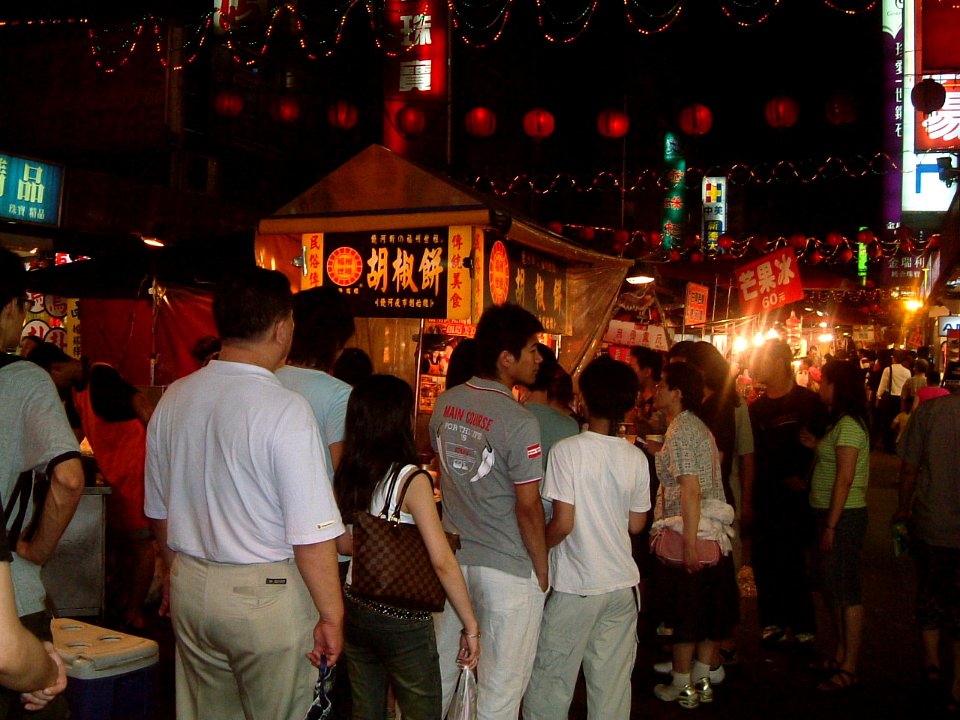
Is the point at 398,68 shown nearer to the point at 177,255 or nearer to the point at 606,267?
the point at 606,267

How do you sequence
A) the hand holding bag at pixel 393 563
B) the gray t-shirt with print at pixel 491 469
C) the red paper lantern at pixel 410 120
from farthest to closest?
the red paper lantern at pixel 410 120 → the gray t-shirt with print at pixel 491 469 → the hand holding bag at pixel 393 563

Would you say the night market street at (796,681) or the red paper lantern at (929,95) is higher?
the red paper lantern at (929,95)

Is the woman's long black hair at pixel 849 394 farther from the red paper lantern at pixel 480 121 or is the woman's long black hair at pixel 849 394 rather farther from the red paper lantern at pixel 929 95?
the red paper lantern at pixel 480 121

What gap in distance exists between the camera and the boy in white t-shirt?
161 inches

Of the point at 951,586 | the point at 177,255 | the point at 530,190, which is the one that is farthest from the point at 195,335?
the point at 530,190

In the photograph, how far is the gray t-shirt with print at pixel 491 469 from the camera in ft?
12.3

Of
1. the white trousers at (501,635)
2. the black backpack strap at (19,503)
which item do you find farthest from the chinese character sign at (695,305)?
the black backpack strap at (19,503)

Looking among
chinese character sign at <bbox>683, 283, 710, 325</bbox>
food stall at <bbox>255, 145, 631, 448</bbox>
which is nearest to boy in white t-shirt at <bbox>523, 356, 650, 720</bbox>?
food stall at <bbox>255, 145, 631, 448</bbox>

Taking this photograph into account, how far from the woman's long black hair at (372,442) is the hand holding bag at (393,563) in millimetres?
82

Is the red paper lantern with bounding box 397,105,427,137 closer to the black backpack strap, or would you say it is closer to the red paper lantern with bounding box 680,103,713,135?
the red paper lantern with bounding box 680,103,713,135

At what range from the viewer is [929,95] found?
30.5ft

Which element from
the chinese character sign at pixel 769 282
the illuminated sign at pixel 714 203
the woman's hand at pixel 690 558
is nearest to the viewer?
the woman's hand at pixel 690 558

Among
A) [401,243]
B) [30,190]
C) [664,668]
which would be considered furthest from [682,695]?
[30,190]

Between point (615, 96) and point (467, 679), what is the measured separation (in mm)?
19014
